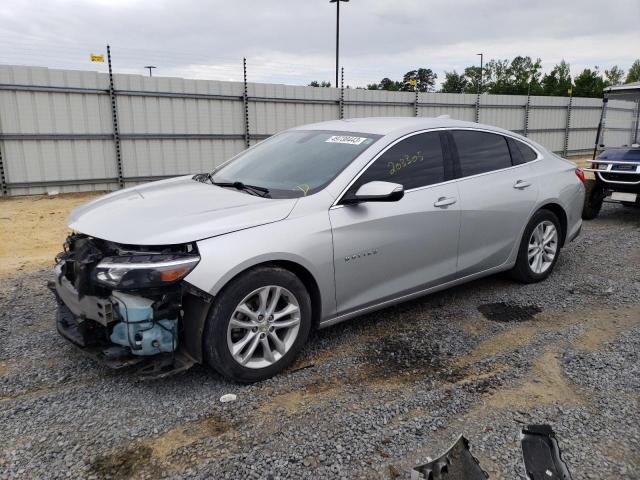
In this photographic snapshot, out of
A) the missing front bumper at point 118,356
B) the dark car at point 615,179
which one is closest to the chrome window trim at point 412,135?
the missing front bumper at point 118,356

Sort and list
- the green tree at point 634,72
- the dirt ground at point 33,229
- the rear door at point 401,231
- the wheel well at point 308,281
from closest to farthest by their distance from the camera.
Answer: the wheel well at point 308,281 → the rear door at point 401,231 → the dirt ground at point 33,229 → the green tree at point 634,72

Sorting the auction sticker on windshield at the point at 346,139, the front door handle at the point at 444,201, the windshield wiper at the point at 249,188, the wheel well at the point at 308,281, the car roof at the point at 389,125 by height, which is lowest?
the wheel well at the point at 308,281

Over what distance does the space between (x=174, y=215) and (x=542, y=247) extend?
3.74 metres

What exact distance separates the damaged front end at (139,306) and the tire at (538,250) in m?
3.35

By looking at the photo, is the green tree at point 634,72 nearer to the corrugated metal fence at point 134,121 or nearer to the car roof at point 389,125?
the corrugated metal fence at point 134,121

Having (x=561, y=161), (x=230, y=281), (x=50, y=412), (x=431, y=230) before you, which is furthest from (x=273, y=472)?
(x=561, y=161)

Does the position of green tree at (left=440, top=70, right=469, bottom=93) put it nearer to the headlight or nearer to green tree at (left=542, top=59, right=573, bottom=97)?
green tree at (left=542, top=59, right=573, bottom=97)

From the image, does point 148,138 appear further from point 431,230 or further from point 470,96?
point 470,96

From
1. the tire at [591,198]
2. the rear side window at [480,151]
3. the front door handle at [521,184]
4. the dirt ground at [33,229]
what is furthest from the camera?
the tire at [591,198]

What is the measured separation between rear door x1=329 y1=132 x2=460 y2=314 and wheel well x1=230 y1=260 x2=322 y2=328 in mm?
160

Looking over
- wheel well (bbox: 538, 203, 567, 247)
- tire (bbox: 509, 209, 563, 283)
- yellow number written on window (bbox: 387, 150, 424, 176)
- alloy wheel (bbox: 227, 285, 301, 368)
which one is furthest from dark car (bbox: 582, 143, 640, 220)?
alloy wheel (bbox: 227, 285, 301, 368)

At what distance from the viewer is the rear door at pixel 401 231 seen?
3617 millimetres

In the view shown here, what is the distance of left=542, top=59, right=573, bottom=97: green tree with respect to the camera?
3962 centimetres

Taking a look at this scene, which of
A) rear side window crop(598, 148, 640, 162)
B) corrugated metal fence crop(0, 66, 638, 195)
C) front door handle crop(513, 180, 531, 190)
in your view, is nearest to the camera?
front door handle crop(513, 180, 531, 190)
